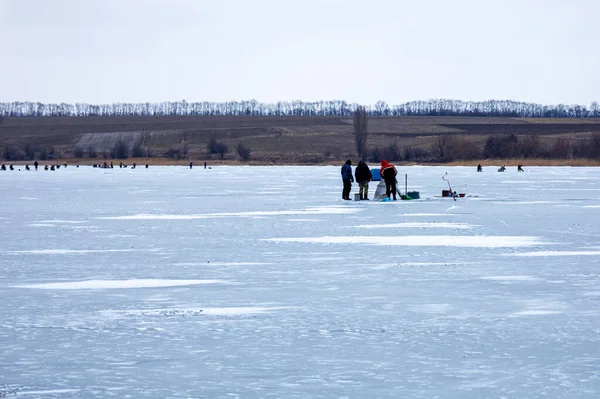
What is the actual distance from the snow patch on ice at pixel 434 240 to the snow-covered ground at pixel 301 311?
0.16ft

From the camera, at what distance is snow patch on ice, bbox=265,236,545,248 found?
1805 cm

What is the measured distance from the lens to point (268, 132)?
17025 centimetres

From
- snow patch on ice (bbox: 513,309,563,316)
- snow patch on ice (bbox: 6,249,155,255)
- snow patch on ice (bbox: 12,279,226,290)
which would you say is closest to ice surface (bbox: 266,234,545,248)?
snow patch on ice (bbox: 6,249,155,255)

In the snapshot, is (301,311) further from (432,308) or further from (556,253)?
(556,253)

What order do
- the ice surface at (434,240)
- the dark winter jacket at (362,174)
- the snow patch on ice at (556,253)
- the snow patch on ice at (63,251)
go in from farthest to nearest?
the dark winter jacket at (362,174) < the ice surface at (434,240) < the snow patch on ice at (63,251) < the snow patch on ice at (556,253)

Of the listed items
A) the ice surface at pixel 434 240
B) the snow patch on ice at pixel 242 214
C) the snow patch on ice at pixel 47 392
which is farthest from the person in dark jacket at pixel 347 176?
the snow patch on ice at pixel 47 392

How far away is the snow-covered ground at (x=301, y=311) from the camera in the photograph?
7391mm

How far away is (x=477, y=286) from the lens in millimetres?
12406

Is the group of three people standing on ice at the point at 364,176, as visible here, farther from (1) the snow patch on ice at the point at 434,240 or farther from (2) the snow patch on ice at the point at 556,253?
(2) the snow patch on ice at the point at 556,253

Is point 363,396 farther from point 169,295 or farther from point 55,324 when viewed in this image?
point 169,295

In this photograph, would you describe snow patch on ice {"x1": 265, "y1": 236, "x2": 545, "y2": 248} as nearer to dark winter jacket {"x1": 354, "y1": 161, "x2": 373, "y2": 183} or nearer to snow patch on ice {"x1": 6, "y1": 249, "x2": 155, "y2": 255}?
snow patch on ice {"x1": 6, "y1": 249, "x2": 155, "y2": 255}

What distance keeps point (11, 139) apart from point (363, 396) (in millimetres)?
166582

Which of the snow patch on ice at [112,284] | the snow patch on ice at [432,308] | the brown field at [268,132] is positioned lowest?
the snow patch on ice at [112,284]

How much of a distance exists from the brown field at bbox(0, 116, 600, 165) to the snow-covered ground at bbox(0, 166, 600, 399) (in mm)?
112504
